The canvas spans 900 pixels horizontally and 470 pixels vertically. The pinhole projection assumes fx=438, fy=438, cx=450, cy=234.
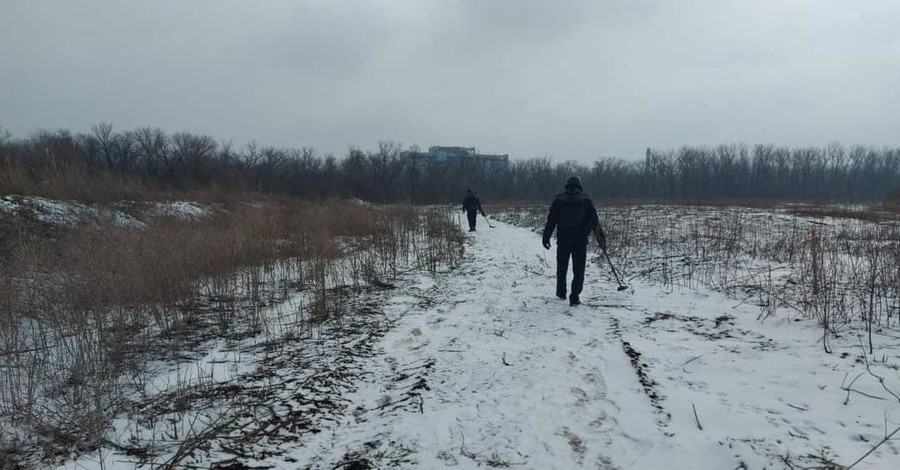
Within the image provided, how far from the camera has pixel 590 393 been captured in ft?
12.0

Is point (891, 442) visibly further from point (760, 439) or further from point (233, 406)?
point (233, 406)

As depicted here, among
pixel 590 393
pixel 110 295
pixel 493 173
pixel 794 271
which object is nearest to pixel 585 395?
pixel 590 393

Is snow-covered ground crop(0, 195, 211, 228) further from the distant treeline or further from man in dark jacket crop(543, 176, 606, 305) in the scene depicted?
the distant treeline

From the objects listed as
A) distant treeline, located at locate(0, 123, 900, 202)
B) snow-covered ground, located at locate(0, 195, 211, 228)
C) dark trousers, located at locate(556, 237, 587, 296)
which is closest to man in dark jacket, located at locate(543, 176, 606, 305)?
dark trousers, located at locate(556, 237, 587, 296)

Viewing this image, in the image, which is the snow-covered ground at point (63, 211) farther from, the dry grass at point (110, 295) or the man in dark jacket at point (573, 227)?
the man in dark jacket at point (573, 227)

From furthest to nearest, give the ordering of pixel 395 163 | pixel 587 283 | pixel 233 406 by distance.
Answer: pixel 395 163, pixel 587 283, pixel 233 406

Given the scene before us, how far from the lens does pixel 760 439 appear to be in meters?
2.83

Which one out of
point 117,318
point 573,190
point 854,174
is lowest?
point 117,318

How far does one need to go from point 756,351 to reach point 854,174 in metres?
112

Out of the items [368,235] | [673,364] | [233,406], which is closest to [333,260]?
[368,235]

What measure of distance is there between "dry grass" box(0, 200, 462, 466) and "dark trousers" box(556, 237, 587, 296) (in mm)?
3357

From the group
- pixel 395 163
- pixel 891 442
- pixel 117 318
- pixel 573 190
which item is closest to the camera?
pixel 891 442

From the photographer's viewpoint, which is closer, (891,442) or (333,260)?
(891,442)

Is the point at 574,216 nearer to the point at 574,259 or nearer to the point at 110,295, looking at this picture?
the point at 574,259
